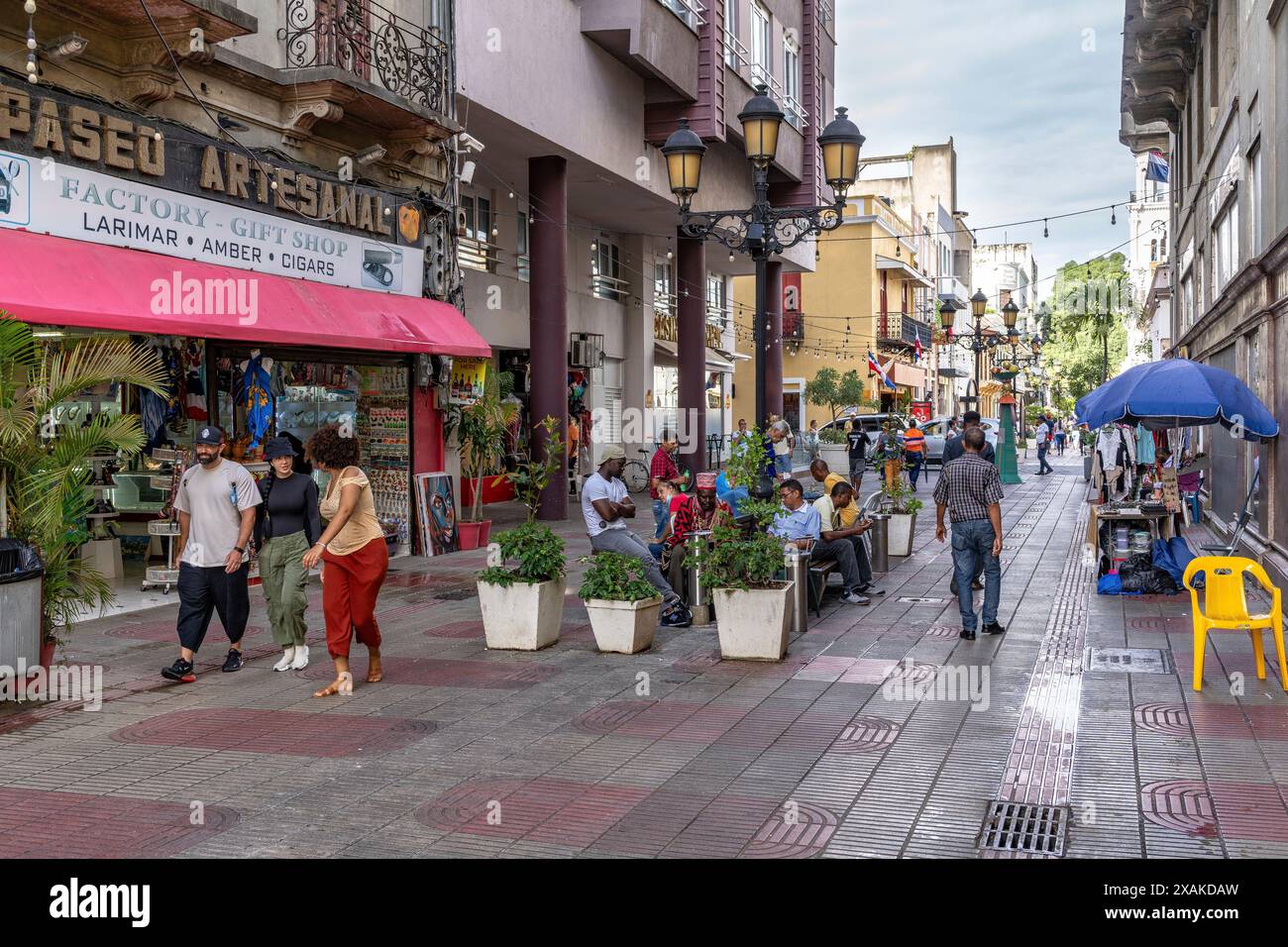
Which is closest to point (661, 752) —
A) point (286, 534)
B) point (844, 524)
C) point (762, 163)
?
point (286, 534)

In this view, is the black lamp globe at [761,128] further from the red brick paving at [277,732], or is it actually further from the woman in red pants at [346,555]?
the red brick paving at [277,732]

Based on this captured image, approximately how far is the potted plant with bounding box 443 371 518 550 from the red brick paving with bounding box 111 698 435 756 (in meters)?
9.06

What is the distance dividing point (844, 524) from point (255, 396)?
272 inches

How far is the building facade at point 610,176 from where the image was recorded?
751 inches

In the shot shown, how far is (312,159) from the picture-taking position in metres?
14.1

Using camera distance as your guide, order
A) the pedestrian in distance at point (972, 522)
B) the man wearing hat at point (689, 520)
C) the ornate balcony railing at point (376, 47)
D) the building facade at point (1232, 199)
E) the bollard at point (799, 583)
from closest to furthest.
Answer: the pedestrian in distance at point (972, 522), the bollard at point (799, 583), the man wearing hat at point (689, 520), the building facade at point (1232, 199), the ornate balcony railing at point (376, 47)

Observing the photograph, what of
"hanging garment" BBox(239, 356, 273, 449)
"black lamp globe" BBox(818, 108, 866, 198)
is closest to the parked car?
"black lamp globe" BBox(818, 108, 866, 198)

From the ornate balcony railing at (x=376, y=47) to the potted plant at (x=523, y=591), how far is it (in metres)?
7.12

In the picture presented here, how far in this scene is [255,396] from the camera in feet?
44.7

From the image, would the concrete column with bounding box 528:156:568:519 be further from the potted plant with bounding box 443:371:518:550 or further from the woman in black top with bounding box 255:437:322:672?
the woman in black top with bounding box 255:437:322:672

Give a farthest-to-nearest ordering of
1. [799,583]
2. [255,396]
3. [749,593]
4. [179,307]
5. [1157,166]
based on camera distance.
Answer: [1157,166] → [255,396] → [179,307] → [799,583] → [749,593]

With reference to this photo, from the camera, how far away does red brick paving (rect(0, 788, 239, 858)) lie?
5.13 meters

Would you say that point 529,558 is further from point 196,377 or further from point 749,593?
point 196,377

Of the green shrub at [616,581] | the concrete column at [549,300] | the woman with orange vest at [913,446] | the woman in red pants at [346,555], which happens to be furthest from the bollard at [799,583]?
the woman with orange vest at [913,446]
